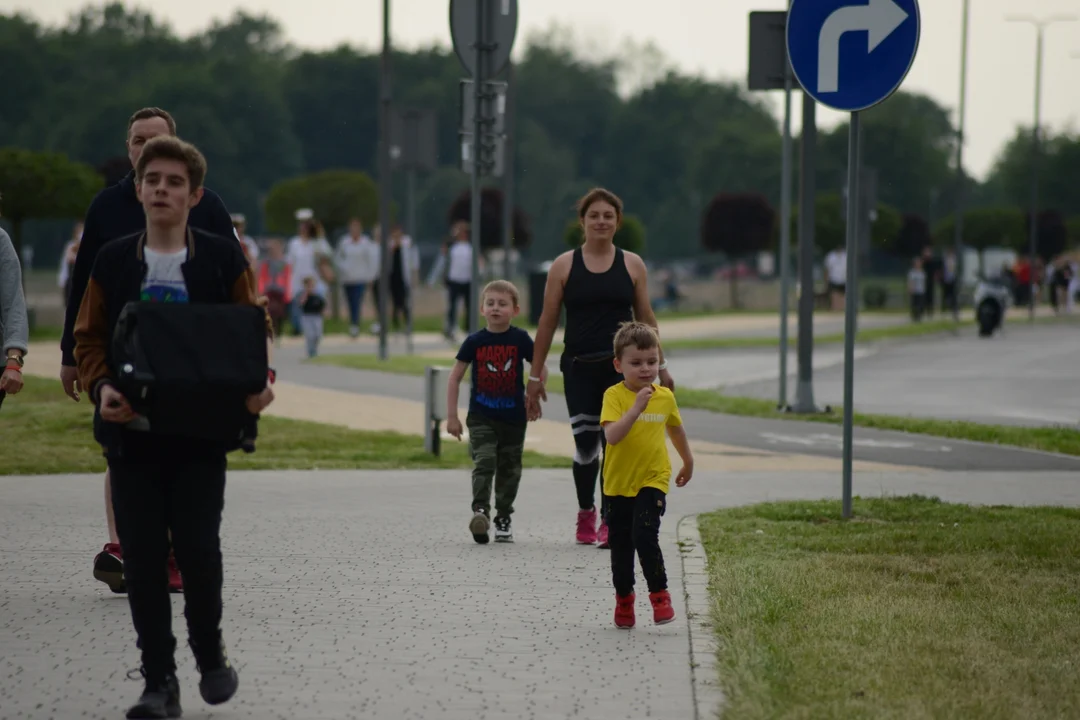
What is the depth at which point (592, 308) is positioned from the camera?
8508 millimetres

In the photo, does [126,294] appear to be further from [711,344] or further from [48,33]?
[48,33]

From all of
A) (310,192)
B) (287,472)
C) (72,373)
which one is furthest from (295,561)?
(310,192)

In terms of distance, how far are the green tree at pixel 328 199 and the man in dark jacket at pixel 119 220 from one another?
126ft

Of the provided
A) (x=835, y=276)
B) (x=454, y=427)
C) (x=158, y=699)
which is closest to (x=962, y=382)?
(x=454, y=427)

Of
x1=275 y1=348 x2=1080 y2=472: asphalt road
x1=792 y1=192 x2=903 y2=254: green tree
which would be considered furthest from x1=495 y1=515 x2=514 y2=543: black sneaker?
x1=792 y1=192 x2=903 y2=254: green tree

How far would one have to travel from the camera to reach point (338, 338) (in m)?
30.4

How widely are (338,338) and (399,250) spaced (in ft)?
6.20

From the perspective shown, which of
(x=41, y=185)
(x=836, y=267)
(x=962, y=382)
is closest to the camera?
(x=962, y=382)

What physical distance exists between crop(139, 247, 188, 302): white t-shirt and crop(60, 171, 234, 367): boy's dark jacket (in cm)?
143

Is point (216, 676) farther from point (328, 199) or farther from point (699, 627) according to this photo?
point (328, 199)

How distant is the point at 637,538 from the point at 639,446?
13.5 inches

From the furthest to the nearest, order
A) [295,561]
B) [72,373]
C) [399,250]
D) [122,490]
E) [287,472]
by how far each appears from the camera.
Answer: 1. [399,250]
2. [287,472]
3. [295,561]
4. [72,373]
5. [122,490]

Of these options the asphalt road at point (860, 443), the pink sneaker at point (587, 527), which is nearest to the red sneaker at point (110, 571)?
the pink sneaker at point (587, 527)

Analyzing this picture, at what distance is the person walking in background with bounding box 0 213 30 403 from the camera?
23.1 feet
